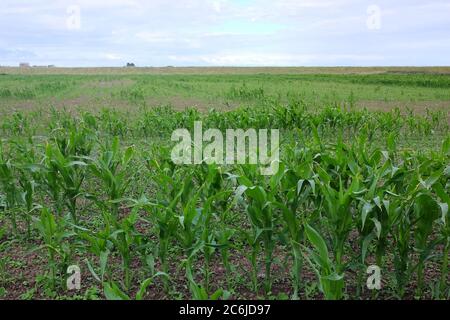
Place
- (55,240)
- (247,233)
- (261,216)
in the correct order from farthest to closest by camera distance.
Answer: (55,240)
(247,233)
(261,216)

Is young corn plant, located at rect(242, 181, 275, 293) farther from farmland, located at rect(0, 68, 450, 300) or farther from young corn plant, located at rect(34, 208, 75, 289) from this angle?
young corn plant, located at rect(34, 208, 75, 289)

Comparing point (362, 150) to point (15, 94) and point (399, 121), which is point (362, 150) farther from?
point (15, 94)

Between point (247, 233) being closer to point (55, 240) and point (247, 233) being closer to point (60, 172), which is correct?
point (55, 240)

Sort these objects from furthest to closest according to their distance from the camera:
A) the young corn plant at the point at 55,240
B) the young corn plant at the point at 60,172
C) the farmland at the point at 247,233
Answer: the young corn plant at the point at 60,172, the young corn plant at the point at 55,240, the farmland at the point at 247,233

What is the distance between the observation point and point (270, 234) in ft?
9.46

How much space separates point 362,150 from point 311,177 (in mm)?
729

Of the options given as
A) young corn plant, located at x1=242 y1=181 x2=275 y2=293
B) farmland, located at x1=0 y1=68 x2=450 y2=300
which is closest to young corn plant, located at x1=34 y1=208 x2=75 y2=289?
farmland, located at x1=0 y1=68 x2=450 y2=300

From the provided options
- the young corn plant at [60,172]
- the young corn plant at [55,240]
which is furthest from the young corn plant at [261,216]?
the young corn plant at [60,172]

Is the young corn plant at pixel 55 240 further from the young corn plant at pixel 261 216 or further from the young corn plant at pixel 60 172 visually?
the young corn plant at pixel 261 216

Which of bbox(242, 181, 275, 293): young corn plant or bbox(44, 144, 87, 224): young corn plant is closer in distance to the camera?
bbox(242, 181, 275, 293): young corn plant

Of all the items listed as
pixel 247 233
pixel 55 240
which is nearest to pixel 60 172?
pixel 55 240
